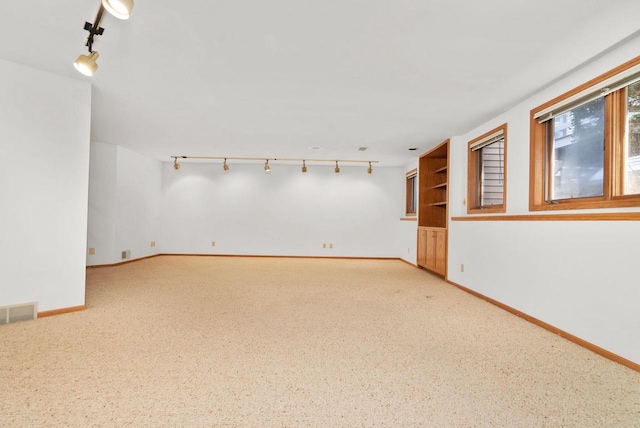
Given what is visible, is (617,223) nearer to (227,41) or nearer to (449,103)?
(449,103)

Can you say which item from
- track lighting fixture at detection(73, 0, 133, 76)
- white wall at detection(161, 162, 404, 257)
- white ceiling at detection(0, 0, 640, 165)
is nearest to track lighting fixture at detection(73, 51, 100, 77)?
track lighting fixture at detection(73, 0, 133, 76)

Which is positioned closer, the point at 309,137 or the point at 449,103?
the point at 449,103

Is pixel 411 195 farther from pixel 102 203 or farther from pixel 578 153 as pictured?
pixel 102 203

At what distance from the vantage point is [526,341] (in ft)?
9.11

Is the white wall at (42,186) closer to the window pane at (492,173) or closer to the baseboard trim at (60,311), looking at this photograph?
the baseboard trim at (60,311)

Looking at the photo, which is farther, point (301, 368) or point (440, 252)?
point (440, 252)

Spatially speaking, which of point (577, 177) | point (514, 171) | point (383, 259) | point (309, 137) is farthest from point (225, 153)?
point (577, 177)

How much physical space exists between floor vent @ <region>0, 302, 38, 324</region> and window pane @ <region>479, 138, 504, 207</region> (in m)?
5.58

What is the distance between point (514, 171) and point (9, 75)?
5.38 meters

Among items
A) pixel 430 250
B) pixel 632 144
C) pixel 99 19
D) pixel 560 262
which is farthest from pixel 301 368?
pixel 430 250

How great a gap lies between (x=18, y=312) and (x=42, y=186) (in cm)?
122

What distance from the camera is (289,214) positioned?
8.57 metres

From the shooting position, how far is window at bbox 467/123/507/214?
4590mm

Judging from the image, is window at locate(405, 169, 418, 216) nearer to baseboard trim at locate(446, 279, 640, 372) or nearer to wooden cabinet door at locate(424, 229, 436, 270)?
wooden cabinet door at locate(424, 229, 436, 270)
